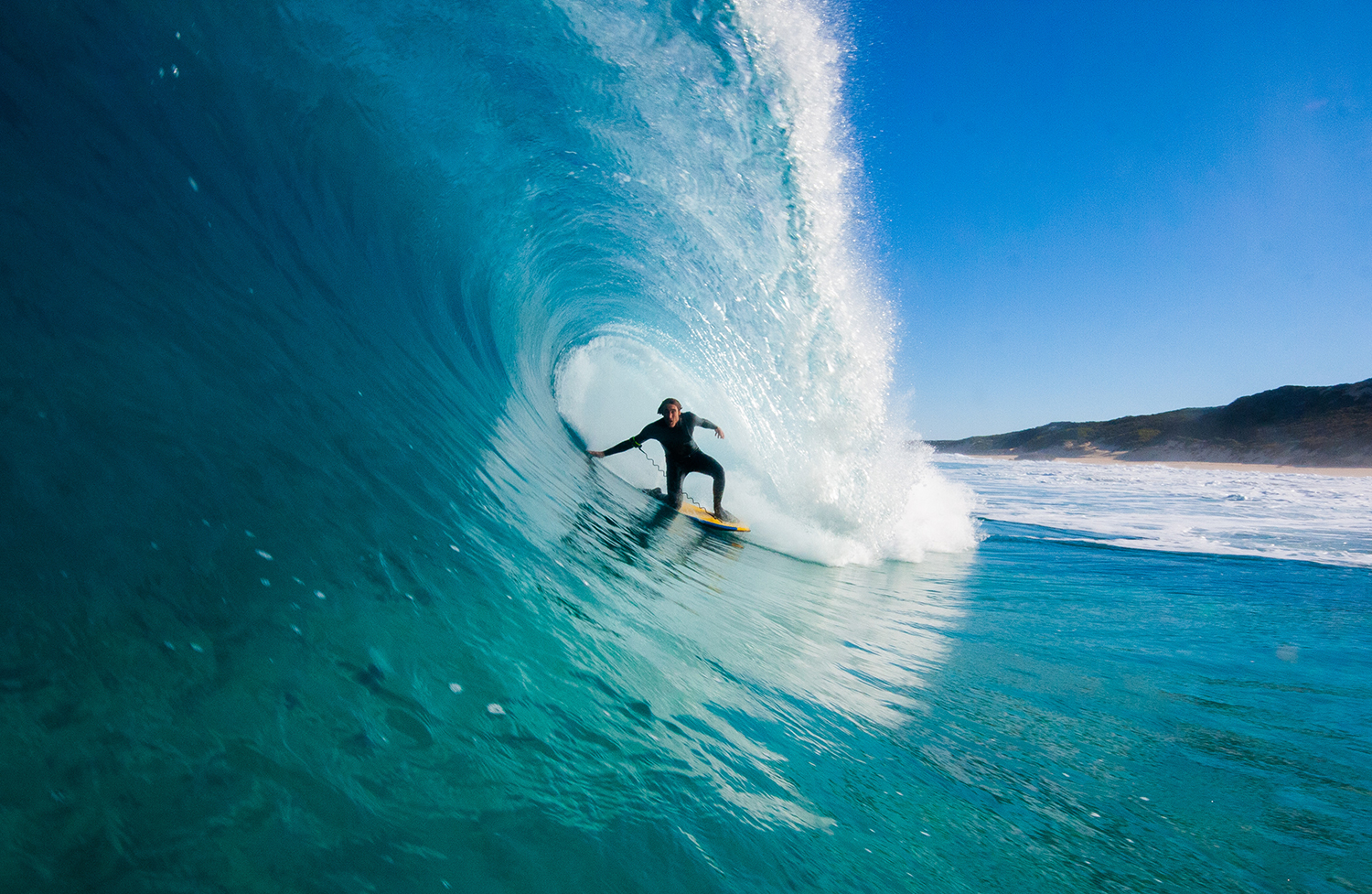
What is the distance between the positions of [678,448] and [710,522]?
858 millimetres

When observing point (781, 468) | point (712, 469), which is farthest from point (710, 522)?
point (781, 468)

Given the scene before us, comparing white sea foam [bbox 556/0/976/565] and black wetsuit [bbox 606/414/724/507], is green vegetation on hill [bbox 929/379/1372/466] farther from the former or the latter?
black wetsuit [bbox 606/414/724/507]

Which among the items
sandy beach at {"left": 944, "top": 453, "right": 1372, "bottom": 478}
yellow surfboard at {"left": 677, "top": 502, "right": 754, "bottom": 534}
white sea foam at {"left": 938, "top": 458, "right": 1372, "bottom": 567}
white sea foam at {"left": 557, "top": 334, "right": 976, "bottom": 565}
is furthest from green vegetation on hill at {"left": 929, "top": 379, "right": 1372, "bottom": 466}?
yellow surfboard at {"left": 677, "top": 502, "right": 754, "bottom": 534}

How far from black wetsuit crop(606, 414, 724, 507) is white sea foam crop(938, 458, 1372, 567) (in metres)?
7.45

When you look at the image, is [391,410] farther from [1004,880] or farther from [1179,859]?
[1179,859]

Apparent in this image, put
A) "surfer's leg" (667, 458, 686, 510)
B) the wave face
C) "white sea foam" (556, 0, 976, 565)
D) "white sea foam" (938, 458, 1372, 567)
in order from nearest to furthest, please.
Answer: the wave face → "white sea foam" (556, 0, 976, 565) → "surfer's leg" (667, 458, 686, 510) → "white sea foam" (938, 458, 1372, 567)

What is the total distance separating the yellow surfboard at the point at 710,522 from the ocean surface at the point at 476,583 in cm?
16

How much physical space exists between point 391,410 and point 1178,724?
4.69 metres

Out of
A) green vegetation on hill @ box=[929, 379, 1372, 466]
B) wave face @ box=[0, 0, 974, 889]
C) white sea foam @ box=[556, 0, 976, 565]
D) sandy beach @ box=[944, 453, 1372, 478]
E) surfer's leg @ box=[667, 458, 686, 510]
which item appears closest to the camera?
wave face @ box=[0, 0, 974, 889]

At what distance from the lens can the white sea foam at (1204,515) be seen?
9.67 m

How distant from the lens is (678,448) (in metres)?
6.57

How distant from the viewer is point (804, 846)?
173 centimetres

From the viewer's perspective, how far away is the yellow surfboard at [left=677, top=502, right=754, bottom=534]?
6504mm

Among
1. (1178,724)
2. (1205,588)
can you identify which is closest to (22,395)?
(1178,724)
